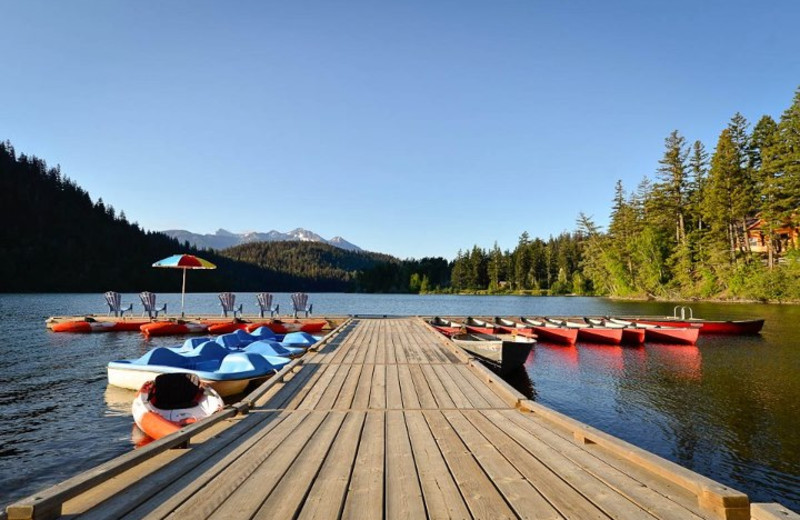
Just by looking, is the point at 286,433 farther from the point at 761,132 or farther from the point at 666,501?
the point at 761,132

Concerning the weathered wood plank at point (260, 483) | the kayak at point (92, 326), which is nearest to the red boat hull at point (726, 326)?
the weathered wood plank at point (260, 483)

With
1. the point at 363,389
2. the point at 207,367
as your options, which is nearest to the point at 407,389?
the point at 363,389

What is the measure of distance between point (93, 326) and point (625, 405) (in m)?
29.5

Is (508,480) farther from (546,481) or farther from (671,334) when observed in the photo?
(671,334)

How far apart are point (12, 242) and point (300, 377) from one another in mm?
172857

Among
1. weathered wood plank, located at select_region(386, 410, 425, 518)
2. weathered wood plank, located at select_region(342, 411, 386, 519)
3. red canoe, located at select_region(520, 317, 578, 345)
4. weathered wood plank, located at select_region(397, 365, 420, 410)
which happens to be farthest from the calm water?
weathered wood plank, located at select_region(342, 411, 386, 519)

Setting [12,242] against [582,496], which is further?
[12,242]

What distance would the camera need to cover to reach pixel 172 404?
28.8 ft

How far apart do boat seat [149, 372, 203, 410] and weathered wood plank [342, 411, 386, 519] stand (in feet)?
17.2

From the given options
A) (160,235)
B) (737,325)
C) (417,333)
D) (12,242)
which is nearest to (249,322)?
(417,333)

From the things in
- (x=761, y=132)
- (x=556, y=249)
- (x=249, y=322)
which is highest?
(x=761, y=132)

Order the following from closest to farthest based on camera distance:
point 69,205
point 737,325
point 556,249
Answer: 1. point 737,325
2. point 556,249
3. point 69,205

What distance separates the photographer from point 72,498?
314cm

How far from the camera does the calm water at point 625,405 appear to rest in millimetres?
7848
